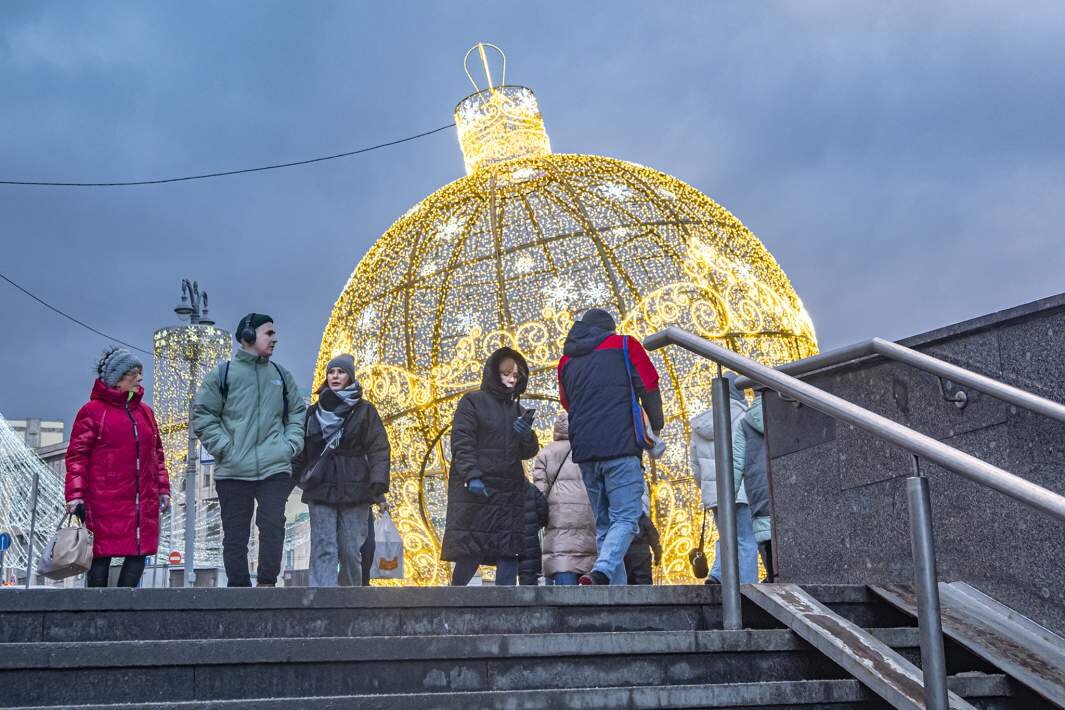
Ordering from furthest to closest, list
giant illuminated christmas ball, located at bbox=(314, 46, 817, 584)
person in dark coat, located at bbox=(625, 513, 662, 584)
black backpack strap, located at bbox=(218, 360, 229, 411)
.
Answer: giant illuminated christmas ball, located at bbox=(314, 46, 817, 584) < person in dark coat, located at bbox=(625, 513, 662, 584) < black backpack strap, located at bbox=(218, 360, 229, 411)

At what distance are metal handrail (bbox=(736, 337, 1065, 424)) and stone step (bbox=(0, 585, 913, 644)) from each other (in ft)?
3.19

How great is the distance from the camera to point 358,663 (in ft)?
11.0

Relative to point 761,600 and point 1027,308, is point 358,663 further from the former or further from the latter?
point 1027,308

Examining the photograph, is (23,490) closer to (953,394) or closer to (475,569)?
(475,569)

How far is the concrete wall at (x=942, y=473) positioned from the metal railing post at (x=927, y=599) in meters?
0.99

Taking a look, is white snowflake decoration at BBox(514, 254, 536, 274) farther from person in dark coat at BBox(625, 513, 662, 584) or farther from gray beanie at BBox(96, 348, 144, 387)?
gray beanie at BBox(96, 348, 144, 387)

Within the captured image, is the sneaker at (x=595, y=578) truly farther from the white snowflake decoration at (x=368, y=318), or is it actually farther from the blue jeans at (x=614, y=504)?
the white snowflake decoration at (x=368, y=318)

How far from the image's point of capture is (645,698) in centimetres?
327

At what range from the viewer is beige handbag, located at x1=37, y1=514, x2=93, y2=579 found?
5.10 m

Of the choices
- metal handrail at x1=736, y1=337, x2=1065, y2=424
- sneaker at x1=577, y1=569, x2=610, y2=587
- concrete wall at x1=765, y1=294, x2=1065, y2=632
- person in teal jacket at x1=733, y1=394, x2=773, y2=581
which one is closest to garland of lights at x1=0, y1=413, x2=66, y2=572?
person in teal jacket at x1=733, y1=394, x2=773, y2=581

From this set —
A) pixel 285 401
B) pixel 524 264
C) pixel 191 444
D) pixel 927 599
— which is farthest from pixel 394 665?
pixel 191 444


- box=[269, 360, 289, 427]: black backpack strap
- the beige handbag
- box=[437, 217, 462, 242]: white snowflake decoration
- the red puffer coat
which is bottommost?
the beige handbag

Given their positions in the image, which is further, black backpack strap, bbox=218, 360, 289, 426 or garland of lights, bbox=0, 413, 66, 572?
garland of lights, bbox=0, 413, 66, 572

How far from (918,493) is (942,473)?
1.39 meters
